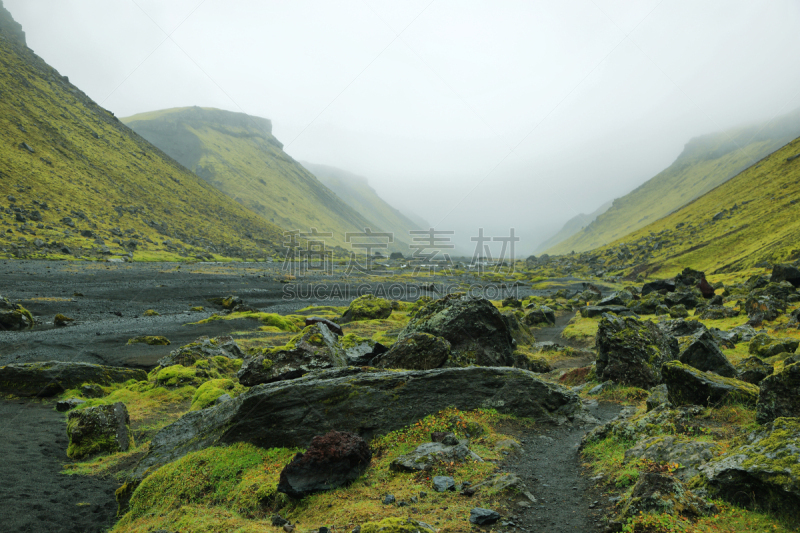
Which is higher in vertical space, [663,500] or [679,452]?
[663,500]

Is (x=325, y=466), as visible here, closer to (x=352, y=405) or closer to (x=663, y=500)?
(x=352, y=405)

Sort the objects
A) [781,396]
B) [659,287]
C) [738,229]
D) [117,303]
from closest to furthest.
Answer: [781,396], [117,303], [659,287], [738,229]

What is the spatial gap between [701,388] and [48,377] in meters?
28.3

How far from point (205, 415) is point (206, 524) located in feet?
18.5

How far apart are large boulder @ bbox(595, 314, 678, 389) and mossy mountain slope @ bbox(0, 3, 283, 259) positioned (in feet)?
286

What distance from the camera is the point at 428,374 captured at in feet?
44.4

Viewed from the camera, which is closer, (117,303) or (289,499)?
(289,499)

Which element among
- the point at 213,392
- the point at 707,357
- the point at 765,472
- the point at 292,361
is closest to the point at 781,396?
the point at 765,472

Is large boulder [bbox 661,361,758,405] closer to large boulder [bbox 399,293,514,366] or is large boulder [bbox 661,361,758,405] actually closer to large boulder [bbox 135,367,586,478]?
large boulder [bbox 135,367,586,478]

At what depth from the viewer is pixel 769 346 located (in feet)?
65.0

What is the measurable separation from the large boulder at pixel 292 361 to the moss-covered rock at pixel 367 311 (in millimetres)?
25812

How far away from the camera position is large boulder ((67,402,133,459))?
1428cm

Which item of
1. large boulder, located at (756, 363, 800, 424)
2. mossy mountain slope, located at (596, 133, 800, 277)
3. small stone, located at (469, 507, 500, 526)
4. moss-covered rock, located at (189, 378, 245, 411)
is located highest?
mossy mountain slope, located at (596, 133, 800, 277)

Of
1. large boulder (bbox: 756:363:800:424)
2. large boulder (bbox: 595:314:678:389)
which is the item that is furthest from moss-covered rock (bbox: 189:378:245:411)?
large boulder (bbox: 756:363:800:424)
